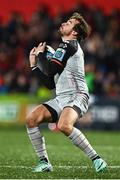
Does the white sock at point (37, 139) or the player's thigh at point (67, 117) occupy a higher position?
the player's thigh at point (67, 117)

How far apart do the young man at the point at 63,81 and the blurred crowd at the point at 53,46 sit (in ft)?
35.4

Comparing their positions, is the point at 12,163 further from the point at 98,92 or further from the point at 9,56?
the point at 9,56

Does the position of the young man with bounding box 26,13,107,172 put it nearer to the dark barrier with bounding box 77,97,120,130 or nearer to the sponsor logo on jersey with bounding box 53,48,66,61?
the sponsor logo on jersey with bounding box 53,48,66,61

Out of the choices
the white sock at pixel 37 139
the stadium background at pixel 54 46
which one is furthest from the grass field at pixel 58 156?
the white sock at pixel 37 139

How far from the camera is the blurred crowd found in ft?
69.1

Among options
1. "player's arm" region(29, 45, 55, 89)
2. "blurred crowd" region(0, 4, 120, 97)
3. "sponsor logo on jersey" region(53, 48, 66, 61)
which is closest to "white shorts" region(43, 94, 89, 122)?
"player's arm" region(29, 45, 55, 89)

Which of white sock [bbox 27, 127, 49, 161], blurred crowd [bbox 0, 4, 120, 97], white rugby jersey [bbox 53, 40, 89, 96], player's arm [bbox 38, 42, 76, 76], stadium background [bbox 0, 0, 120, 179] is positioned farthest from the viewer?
blurred crowd [bbox 0, 4, 120, 97]

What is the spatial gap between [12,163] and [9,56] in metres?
12.3

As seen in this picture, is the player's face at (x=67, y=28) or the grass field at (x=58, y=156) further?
the player's face at (x=67, y=28)

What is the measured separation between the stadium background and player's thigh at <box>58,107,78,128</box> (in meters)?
5.96

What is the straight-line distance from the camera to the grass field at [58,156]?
9078 mm

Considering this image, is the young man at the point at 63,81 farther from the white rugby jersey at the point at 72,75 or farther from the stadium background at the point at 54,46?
the stadium background at the point at 54,46

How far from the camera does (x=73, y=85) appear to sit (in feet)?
31.6

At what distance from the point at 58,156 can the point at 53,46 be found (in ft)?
31.6
